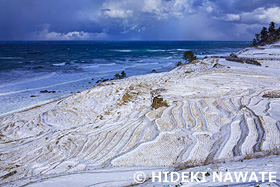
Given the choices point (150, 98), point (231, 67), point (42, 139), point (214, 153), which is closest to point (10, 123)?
point (42, 139)

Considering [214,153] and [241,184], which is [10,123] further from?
[241,184]
